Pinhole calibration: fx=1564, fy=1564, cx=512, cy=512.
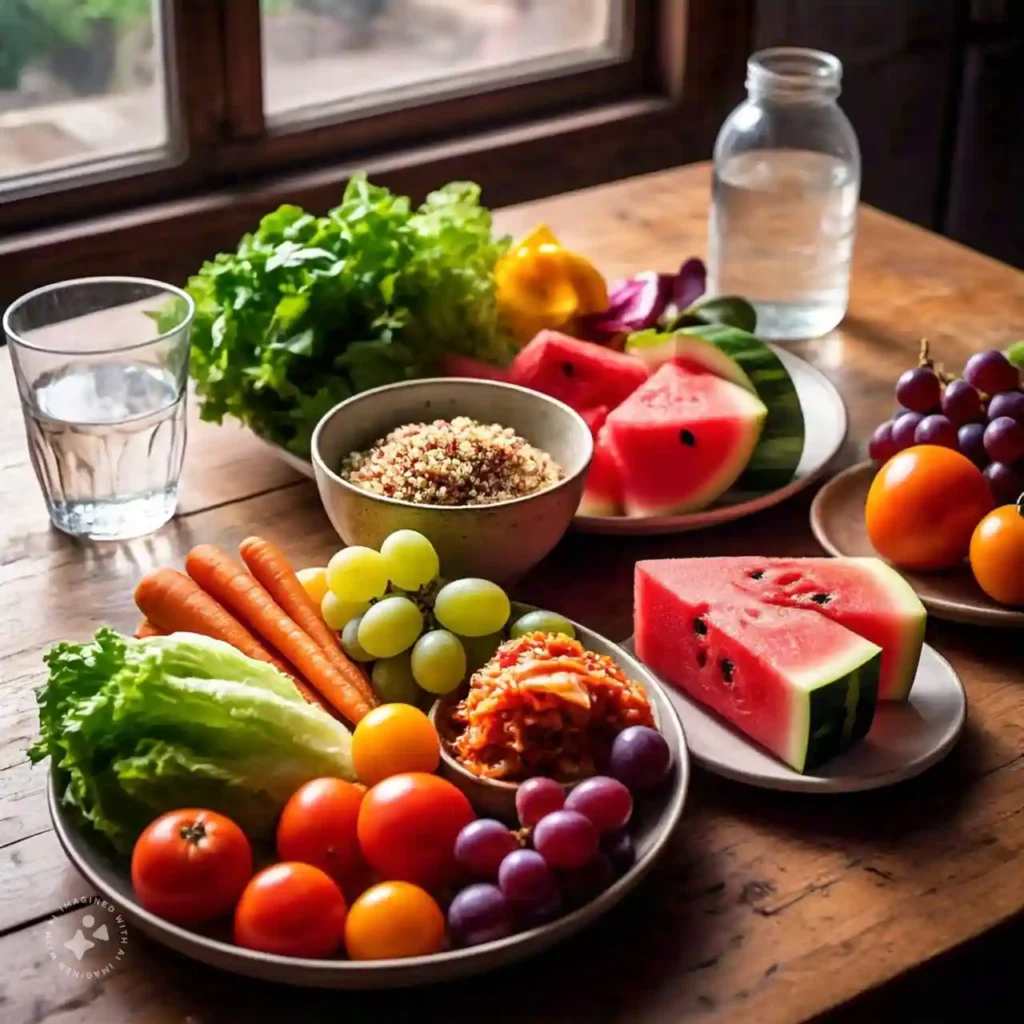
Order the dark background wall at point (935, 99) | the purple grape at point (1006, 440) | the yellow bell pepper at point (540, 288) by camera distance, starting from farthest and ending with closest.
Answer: the dark background wall at point (935, 99) → the yellow bell pepper at point (540, 288) → the purple grape at point (1006, 440)

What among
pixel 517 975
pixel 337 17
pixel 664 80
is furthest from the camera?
pixel 664 80

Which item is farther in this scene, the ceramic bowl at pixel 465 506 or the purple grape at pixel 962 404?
the purple grape at pixel 962 404

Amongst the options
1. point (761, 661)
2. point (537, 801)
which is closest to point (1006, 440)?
point (761, 661)

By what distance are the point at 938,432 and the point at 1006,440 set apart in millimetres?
78

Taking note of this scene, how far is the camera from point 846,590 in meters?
1.18

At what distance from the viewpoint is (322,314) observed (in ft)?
4.93

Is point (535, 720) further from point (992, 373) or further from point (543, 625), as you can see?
point (992, 373)

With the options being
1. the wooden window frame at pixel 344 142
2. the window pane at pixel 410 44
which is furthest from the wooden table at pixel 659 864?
the window pane at pixel 410 44

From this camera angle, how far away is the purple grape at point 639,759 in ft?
3.28

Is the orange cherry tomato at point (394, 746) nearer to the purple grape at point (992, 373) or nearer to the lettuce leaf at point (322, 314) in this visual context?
the lettuce leaf at point (322, 314)

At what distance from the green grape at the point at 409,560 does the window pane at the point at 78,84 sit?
5.31 ft

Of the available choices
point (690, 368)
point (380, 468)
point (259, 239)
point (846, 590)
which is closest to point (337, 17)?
point (259, 239)

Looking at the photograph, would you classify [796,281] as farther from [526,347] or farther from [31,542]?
[31,542]

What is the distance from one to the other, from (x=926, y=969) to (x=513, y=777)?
28cm
